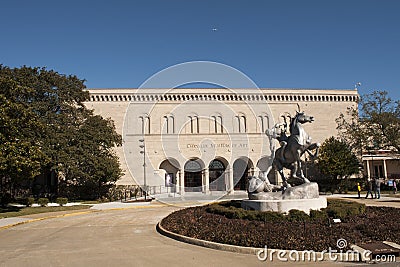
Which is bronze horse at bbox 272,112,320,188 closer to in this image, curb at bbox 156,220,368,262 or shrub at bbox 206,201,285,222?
shrub at bbox 206,201,285,222

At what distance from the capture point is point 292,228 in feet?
33.0

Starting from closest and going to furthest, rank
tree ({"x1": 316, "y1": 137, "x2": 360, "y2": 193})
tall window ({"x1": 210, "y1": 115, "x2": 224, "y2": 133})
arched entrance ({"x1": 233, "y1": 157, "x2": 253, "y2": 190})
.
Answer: tree ({"x1": 316, "y1": 137, "x2": 360, "y2": 193}), tall window ({"x1": 210, "y1": 115, "x2": 224, "y2": 133}), arched entrance ({"x1": 233, "y1": 157, "x2": 253, "y2": 190})

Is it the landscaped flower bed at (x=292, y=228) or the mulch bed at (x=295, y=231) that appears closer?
the mulch bed at (x=295, y=231)

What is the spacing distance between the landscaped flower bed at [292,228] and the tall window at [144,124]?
30.7m

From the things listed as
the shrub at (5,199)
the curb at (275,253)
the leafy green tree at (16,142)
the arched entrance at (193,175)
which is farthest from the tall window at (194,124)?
the curb at (275,253)

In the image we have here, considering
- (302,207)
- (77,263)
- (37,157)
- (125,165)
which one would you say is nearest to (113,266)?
(77,263)

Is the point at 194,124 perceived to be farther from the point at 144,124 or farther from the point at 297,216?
the point at 297,216

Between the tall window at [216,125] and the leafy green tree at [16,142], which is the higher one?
the tall window at [216,125]

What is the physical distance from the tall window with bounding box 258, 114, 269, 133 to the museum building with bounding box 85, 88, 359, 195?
13 cm

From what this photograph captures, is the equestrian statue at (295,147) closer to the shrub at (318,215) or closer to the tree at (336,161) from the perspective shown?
the shrub at (318,215)

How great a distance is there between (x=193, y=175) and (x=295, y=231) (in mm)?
34960

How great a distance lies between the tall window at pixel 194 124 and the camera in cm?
4447

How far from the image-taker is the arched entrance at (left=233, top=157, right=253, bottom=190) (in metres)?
45.0
